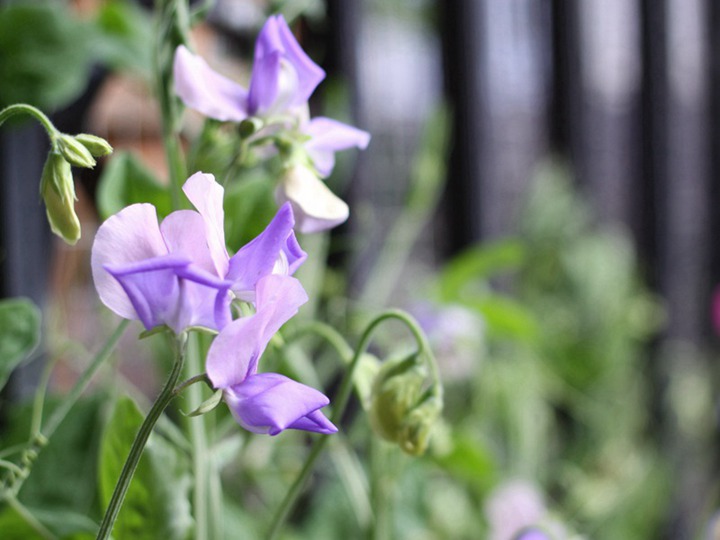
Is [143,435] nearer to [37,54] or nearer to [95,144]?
[95,144]

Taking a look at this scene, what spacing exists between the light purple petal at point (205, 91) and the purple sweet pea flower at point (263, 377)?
0.10m

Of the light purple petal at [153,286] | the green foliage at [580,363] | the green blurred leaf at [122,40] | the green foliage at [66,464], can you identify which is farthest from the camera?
the green foliage at [580,363]

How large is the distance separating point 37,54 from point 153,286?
31cm

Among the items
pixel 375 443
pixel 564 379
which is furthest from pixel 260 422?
pixel 564 379

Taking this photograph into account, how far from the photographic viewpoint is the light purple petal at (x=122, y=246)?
0.20m

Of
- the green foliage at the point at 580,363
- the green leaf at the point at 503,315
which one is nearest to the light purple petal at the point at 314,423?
the green leaf at the point at 503,315

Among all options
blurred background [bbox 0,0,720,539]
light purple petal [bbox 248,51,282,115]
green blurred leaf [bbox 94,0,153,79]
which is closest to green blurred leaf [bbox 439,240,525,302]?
blurred background [bbox 0,0,720,539]

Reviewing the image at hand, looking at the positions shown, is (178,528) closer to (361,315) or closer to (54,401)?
(54,401)

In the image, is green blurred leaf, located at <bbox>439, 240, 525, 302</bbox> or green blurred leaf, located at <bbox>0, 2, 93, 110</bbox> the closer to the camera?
green blurred leaf, located at <bbox>0, 2, 93, 110</bbox>

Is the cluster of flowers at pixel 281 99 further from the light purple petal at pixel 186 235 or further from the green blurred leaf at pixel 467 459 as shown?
the green blurred leaf at pixel 467 459

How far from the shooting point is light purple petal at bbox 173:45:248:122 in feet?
0.95

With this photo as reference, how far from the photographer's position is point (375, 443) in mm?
454

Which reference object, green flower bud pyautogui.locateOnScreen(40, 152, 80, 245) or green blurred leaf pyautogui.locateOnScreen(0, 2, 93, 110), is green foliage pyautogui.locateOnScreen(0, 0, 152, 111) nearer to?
green blurred leaf pyautogui.locateOnScreen(0, 2, 93, 110)

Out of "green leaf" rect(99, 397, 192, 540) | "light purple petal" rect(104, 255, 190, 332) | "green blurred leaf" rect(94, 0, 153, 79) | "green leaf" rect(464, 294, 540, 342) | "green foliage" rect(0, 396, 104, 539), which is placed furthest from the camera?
"green leaf" rect(464, 294, 540, 342)
